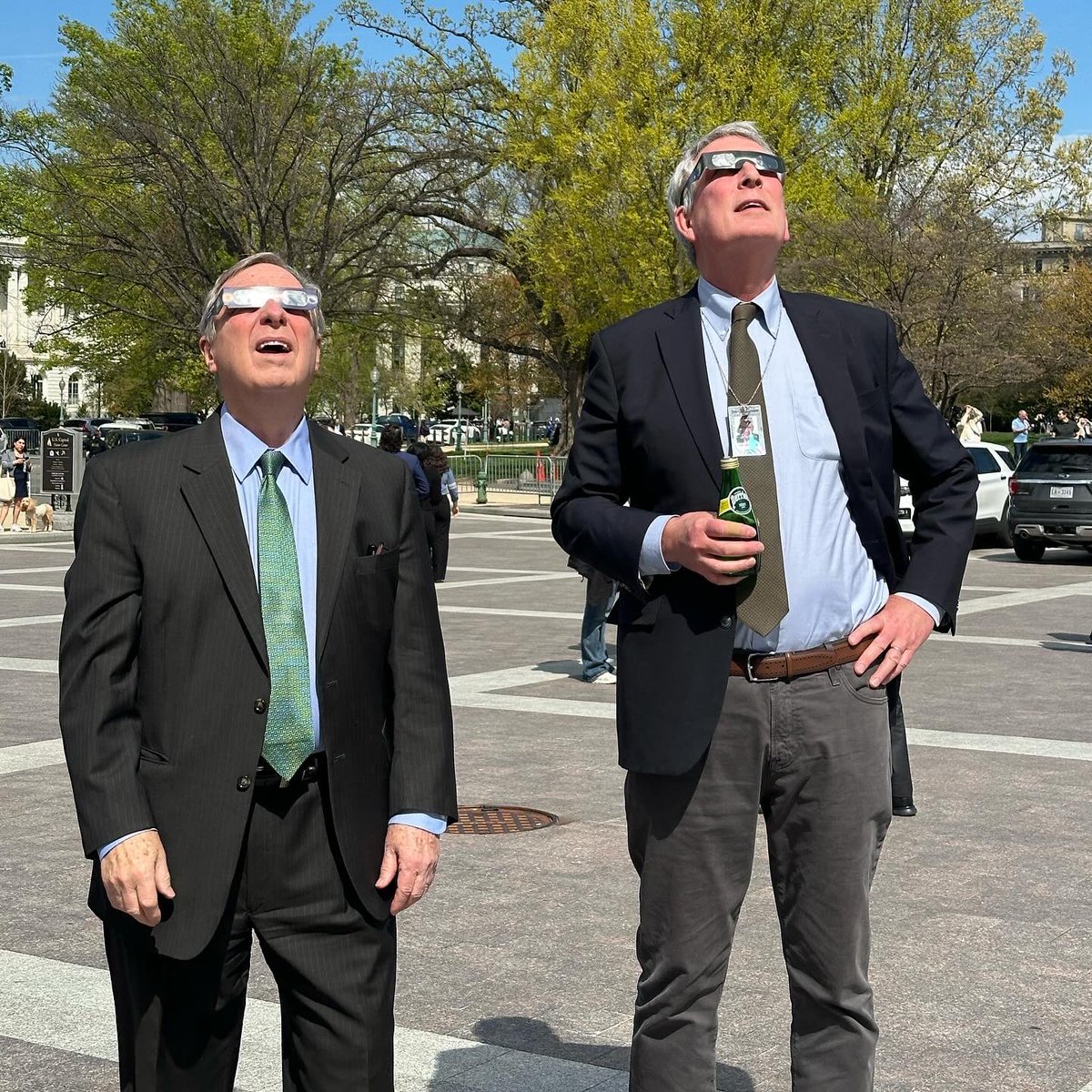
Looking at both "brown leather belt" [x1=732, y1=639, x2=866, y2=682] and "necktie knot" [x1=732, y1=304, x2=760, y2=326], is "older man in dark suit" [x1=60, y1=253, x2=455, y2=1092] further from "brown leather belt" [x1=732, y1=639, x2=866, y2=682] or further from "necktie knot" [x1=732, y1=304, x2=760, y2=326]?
"necktie knot" [x1=732, y1=304, x2=760, y2=326]

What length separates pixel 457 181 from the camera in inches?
1373

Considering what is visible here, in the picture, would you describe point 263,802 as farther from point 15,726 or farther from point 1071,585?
point 1071,585

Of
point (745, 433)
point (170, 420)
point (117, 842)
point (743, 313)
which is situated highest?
point (170, 420)

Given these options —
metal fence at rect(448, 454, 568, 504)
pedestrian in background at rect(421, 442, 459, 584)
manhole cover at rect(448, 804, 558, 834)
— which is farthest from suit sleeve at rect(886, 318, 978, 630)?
metal fence at rect(448, 454, 568, 504)

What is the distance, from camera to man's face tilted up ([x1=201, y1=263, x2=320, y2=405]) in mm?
2803

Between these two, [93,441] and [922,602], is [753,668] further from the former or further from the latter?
[93,441]

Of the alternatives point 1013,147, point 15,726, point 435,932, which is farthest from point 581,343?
point 435,932

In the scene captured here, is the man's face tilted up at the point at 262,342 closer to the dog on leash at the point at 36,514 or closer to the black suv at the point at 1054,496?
the black suv at the point at 1054,496

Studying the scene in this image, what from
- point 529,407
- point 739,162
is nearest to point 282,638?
point 739,162

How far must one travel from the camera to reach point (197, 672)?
2.71 metres

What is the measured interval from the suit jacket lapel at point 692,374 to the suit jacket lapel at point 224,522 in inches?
32.9

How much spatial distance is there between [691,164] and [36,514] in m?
27.1

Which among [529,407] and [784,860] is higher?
[529,407]

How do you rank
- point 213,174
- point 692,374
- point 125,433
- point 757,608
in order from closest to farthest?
point 757,608 < point 692,374 < point 213,174 < point 125,433
